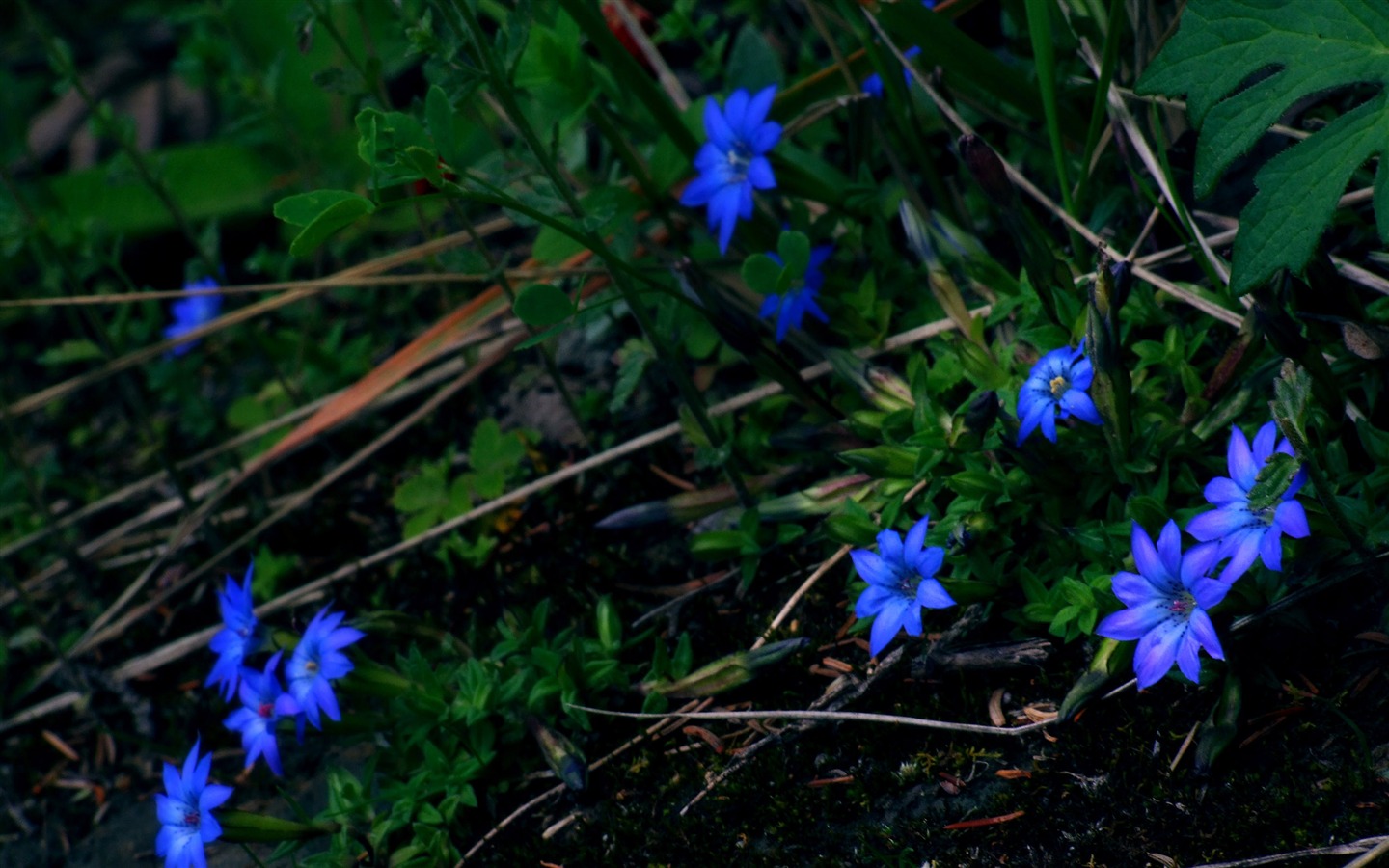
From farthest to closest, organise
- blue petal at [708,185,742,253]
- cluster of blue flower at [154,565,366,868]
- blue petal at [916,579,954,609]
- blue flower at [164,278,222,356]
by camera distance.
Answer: blue flower at [164,278,222,356], blue petal at [708,185,742,253], cluster of blue flower at [154,565,366,868], blue petal at [916,579,954,609]

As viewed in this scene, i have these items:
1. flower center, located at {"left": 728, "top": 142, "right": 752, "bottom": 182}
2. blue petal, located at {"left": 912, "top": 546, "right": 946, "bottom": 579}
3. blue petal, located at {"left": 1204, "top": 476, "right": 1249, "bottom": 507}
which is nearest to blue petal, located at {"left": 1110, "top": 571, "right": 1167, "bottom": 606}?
blue petal, located at {"left": 1204, "top": 476, "right": 1249, "bottom": 507}

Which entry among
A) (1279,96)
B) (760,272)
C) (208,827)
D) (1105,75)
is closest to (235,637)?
(208,827)

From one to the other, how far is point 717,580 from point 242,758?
0.98 m

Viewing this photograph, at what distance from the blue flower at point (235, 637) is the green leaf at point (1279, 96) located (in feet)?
5.31

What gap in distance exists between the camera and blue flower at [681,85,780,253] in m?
2.04

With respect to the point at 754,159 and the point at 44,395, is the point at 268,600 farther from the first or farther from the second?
the point at 754,159

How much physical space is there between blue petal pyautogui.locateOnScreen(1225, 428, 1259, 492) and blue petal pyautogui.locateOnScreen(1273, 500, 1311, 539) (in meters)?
0.09

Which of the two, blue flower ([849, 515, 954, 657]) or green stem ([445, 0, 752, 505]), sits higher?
green stem ([445, 0, 752, 505])

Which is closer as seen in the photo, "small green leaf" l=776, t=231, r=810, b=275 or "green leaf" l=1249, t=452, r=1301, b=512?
"green leaf" l=1249, t=452, r=1301, b=512

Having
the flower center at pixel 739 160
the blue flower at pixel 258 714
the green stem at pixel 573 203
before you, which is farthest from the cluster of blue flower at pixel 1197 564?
the blue flower at pixel 258 714

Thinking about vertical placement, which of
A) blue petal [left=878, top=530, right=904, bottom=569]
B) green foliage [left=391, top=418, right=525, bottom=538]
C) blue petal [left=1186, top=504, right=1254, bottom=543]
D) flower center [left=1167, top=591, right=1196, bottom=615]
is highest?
green foliage [left=391, top=418, right=525, bottom=538]

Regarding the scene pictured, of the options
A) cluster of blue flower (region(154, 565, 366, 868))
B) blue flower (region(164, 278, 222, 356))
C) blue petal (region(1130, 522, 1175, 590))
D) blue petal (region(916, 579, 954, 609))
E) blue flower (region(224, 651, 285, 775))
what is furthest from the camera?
blue flower (region(164, 278, 222, 356))

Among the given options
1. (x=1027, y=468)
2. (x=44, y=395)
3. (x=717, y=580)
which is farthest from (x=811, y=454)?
(x=44, y=395)

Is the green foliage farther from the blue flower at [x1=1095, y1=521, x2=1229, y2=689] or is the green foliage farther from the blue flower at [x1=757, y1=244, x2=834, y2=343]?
the blue flower at [x1=1095, y1=521, x2=1229, y2=689]
